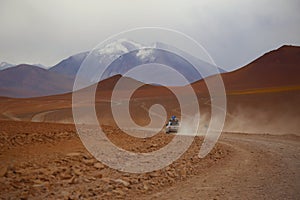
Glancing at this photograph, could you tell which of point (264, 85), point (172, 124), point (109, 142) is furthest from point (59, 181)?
point (264, 85)

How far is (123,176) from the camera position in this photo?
33.1 feet

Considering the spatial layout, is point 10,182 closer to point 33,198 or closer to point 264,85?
point 33,198

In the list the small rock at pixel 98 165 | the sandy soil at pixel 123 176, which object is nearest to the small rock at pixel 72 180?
the sandy soil at pixel 123 176

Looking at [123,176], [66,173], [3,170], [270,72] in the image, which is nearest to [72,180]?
[66,173]

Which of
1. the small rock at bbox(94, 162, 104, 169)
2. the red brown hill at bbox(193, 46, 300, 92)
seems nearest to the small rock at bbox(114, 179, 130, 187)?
the small rock at bbox(94, 162, 104, 169)

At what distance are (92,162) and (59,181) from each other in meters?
2.30

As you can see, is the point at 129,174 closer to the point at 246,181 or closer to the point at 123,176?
the point at 123,176

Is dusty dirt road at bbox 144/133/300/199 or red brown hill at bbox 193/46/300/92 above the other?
red brown hill at bbox 193/46/300/92

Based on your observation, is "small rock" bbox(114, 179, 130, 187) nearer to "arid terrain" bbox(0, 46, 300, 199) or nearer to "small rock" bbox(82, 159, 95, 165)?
"arid terrain" bbox(0, 46, 300, 199)

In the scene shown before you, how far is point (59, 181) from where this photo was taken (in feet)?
29.3

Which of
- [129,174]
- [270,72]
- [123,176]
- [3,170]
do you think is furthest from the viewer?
[270,72]

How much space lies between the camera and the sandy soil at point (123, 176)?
8.27 metres

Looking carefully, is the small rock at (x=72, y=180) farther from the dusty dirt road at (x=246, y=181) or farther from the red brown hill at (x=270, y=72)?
the red brown hill at (x=270, y=72)

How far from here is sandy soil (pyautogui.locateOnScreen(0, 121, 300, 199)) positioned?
27.1ft
